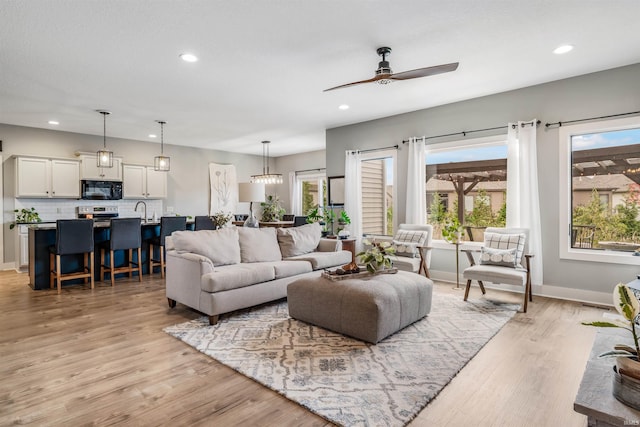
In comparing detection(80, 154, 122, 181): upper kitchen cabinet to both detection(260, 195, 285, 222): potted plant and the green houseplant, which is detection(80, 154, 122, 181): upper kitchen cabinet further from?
the green houseplant

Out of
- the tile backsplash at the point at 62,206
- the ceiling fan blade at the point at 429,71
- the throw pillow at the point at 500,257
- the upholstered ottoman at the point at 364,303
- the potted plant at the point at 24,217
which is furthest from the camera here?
the tile backsplash at the point at 62,206

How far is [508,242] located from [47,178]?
7.93 meters

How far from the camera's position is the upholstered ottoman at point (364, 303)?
2.94 m

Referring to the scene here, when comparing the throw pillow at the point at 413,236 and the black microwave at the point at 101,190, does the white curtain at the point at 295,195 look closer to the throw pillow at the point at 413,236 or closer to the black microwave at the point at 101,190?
the black microwave at the point at 101,190

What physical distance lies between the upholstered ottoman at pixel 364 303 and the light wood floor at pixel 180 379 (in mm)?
696

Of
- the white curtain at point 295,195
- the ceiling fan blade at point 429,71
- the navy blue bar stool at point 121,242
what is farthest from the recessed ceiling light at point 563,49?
the white curtain at point 295,195

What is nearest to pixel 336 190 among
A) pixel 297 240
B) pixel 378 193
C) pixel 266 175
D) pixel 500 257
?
pixel 378 193

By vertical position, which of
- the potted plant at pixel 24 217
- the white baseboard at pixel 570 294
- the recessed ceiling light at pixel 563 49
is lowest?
the white baseboard at pixel 570 294

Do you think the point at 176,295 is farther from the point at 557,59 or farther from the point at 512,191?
the point at 557,59

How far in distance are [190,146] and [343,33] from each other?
6.75m

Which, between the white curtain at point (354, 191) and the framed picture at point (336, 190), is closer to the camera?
the white curtain at point (354, 191)

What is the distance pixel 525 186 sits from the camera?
181 inches

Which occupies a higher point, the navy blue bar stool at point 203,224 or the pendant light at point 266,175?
the pendant light at point 266,175

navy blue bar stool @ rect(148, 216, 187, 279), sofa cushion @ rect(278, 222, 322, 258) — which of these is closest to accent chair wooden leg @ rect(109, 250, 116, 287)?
navy blue bar stool @ rect(148, 216, 187, 279)
